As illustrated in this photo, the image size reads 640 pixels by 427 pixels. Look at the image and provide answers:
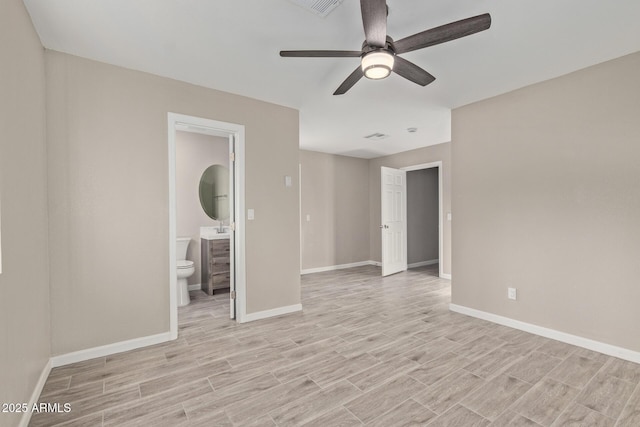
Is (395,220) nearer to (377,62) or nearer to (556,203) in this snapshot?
(556,203)

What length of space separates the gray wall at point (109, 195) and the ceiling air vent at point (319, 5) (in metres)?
1.63

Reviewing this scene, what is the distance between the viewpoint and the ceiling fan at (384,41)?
5.12 ft

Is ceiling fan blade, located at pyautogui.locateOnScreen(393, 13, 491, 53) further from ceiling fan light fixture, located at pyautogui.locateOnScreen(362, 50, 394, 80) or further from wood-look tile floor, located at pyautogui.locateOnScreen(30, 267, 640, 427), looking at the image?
wood-look tile floor, located at pyautogui.locateOnScreen(30, 267, 640, 427)

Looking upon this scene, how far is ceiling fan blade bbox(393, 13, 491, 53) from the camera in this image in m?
1.57

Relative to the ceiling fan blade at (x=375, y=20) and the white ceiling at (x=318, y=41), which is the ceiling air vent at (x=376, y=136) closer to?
the white ceiling at (x=318, y=41)

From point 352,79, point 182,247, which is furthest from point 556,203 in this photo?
point 182,247

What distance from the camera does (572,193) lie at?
2801 mm

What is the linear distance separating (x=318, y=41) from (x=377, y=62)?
0.69 m

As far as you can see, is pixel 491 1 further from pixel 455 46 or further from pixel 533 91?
pixel 533 91

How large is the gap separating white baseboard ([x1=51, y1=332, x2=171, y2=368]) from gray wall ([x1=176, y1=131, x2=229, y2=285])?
2.01 metres

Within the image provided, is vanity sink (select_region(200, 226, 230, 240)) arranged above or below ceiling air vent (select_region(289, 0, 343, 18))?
below

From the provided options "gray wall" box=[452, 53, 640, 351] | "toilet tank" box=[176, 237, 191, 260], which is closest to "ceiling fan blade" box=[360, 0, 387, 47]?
"gray wall" box=[452, 53, 640, 351]

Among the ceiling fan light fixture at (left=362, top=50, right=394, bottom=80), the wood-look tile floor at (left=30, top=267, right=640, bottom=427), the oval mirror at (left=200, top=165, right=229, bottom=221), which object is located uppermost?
the ceiling fan light fixture at (left=362, top=50, right=394, bottom=80)

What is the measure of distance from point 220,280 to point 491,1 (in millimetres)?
4313
